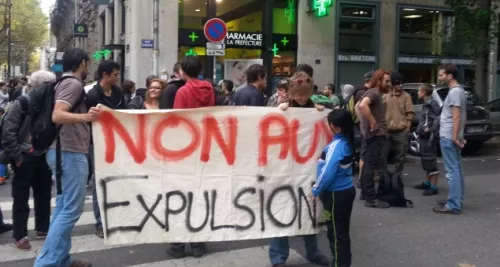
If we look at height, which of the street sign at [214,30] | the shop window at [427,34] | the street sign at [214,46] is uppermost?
the shop window at [427,34]

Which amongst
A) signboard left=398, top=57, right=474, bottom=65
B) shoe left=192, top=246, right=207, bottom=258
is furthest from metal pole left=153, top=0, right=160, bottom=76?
shoe left=192, top=246, right=207, bottom=258

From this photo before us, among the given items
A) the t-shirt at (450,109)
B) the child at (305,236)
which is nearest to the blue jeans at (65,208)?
the child at (305,236)

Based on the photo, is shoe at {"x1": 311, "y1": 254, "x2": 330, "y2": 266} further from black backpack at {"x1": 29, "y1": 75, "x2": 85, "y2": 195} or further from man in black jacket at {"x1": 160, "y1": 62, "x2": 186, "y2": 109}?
black backpack at {"x1": 29, "y1": 75, "x2": 85, "y2": 195}

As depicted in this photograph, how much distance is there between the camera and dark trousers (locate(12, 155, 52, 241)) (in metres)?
5.47

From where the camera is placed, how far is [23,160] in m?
5.52

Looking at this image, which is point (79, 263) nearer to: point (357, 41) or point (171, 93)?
point (171, 93)

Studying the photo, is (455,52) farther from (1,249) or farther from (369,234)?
(1,249)

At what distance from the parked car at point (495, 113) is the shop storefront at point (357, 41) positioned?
6514mm

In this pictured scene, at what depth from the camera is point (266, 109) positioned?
15.5 ft

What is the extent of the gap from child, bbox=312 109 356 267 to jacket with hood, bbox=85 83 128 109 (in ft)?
6.68

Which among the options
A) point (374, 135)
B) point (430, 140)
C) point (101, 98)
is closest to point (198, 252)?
point (101, 98)

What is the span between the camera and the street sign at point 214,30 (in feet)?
40.3

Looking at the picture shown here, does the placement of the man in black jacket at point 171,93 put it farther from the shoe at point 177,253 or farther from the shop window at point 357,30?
the shop window at point 357,30

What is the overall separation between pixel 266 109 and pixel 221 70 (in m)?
14.8
